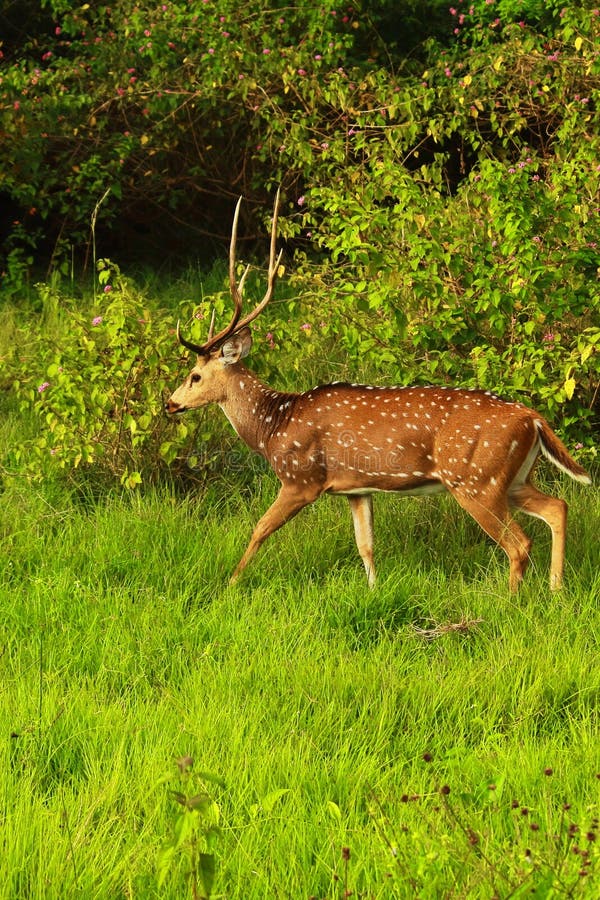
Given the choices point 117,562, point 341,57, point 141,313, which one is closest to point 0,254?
point 341,57

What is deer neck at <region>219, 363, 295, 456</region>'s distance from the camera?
6.40 m

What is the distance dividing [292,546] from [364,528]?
387 millimetres

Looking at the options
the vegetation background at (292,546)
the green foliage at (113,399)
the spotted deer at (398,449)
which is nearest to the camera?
the vegetation background at (292,546)

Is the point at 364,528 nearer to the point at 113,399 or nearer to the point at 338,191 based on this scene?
the point at 113,399

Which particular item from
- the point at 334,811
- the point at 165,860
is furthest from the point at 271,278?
the point at 165,860

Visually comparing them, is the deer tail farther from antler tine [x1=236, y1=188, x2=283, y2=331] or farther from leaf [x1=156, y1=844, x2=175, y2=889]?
leaf [x1=156, y1=844, x2=175, y2=889]

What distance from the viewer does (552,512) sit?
6.04m

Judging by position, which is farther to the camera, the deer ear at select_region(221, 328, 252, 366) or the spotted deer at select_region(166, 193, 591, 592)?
the deer ear at select_region(221, 328, 252, 366)

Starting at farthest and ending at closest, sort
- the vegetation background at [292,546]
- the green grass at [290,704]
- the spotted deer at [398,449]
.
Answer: the spotted deer at [398,449] < the vegetation background at [292,546] < the green grass at [290,704]

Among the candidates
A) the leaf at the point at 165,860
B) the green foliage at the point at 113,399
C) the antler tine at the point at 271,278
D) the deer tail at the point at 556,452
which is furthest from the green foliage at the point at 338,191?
the leaf at the point at 165,860

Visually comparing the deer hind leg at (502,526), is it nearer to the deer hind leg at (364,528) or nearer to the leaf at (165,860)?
the deer hind leg at (364,528)

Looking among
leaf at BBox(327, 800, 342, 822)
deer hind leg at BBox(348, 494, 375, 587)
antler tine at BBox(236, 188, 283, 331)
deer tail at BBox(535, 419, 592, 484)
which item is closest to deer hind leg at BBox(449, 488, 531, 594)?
deer tail at BBox(535, 419, 592, 484)

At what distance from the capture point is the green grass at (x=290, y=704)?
351 centimetres

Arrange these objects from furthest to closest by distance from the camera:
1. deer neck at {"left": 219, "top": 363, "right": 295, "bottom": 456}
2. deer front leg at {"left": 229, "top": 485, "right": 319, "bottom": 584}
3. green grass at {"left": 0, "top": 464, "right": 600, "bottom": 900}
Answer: deer neck at {"left": 219, "top": 363, "right": 295, "bottom": 456} < deer front leg at {"left": 229, "top": 485, "right": 319, "bottom": 584} < green grass at {"left": 0, "top": 464, "right": 600, "bottom": 900}
